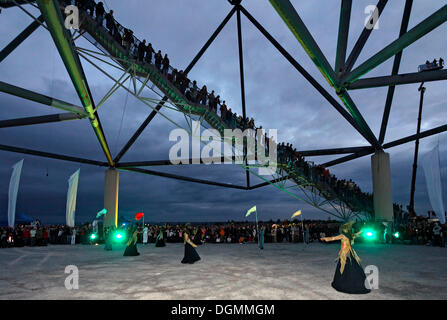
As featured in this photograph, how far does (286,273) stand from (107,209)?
21.7 metres

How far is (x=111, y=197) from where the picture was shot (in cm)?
2791

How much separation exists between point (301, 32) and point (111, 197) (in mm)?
24640

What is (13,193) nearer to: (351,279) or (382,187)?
(351,279)

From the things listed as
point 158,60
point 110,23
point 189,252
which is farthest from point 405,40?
point 110,23

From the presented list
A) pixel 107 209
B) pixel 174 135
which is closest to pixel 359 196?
pixel 174 135

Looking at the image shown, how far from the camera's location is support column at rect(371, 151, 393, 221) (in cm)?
2131

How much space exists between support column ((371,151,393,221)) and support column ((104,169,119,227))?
74.2ft

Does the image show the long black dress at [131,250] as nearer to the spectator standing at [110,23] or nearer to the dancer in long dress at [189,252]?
the dancer in long dress at [189,252]

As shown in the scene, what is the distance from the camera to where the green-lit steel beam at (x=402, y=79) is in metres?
8.53

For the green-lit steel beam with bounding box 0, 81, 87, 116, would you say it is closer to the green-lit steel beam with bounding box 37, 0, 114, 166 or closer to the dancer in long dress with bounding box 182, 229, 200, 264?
the green-lit steel beam with bounding box 37, 0, 114, 166

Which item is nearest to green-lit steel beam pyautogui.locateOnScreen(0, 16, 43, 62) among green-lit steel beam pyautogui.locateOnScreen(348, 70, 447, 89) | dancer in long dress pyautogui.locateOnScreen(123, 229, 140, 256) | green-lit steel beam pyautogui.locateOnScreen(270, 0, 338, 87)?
dancer in long dress pyautogui.locateOnScreen(123, 229, 140, 256)

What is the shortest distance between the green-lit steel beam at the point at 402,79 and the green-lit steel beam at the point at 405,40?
618 mm

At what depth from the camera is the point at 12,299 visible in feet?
23.8

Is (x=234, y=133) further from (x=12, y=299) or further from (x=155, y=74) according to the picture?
(x=12, y=299)
